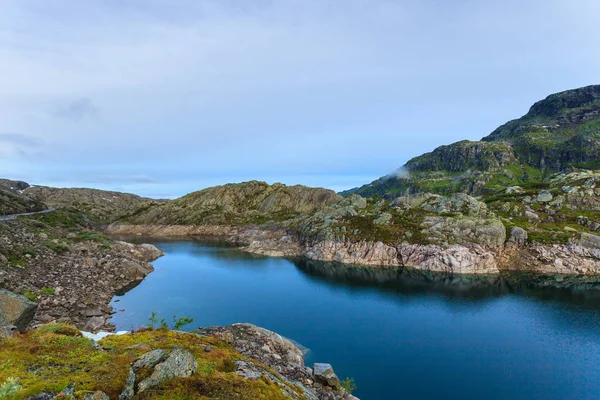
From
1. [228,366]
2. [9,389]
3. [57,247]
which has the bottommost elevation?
[228,366]

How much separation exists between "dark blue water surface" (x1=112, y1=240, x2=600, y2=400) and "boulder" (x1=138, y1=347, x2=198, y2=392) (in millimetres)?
28372

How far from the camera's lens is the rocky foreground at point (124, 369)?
1485 cm

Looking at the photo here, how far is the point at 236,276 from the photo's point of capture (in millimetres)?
102812

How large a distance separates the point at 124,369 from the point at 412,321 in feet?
192

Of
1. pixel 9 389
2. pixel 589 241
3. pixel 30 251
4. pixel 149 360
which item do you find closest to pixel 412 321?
pixel 149 360

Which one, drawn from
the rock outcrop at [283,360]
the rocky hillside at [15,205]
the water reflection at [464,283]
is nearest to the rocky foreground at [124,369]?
the rock outcrop at [283,360]

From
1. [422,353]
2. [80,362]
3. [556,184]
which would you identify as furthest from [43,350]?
[556,184]

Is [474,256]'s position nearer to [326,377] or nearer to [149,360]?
[326,377]

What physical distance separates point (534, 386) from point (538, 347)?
14.6 m

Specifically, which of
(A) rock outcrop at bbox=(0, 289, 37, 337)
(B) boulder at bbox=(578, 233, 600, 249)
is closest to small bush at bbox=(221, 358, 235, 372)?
(A) rock outcrop at bbox=(0, 289, 37, 337)

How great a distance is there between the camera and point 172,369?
→ 16391 millimetres

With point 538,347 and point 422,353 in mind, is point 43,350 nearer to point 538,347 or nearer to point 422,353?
point 422,353

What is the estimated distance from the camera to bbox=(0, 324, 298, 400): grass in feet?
49.7

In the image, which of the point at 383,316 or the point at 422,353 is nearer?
the point at 422,353
